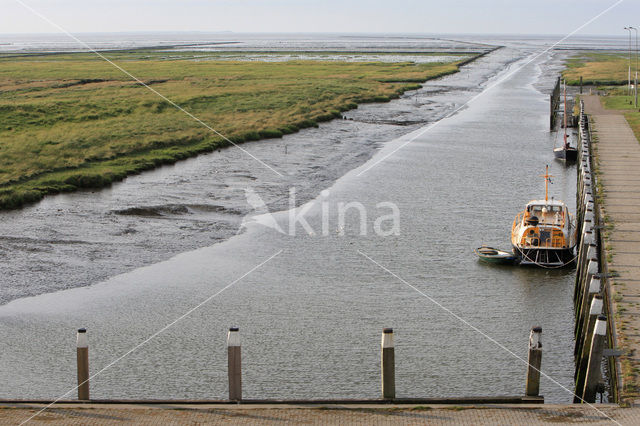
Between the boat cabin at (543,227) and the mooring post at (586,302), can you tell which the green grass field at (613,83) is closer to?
the boat cabin at (543,227)

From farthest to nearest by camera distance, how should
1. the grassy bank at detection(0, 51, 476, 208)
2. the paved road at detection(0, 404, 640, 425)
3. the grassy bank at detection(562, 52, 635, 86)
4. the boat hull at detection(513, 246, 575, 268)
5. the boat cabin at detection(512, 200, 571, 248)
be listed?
the grassy bank at detection(562, 52, 635, 86) → the grassy bank at detection(0, 51, 476, 208) → the boat cabin at detection(512, 200, 571, 248) → the boat hull at detection(513, 246, 575, 268) → the paved road at detection(0, 404, 640, 425)

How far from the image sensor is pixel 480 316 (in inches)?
1006

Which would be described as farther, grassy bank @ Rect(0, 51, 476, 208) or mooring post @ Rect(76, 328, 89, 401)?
grassy bank @ Rect(0, 51, 476, 208)

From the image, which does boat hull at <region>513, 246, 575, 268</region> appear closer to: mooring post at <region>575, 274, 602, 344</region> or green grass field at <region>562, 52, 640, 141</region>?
mooring post at <region>575, 274, 602, 344</region>

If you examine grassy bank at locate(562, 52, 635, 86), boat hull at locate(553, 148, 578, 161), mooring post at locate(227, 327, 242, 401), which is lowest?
mooring post at locate(227, 327, 242, 401)

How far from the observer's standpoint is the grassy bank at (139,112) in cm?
4831

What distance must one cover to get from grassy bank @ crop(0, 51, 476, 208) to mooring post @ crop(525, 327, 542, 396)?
29.6 meters

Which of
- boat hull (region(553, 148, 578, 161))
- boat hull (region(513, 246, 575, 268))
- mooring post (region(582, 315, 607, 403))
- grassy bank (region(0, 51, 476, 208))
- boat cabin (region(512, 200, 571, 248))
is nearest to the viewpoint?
mooring post (region(582, 315, 607, 403))

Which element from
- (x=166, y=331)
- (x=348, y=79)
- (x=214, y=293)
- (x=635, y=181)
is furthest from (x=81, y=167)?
(x=348, y=79)

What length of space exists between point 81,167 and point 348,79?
2794 inches

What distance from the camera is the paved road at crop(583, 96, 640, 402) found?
18422 mm

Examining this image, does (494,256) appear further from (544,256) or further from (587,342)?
(587,342)

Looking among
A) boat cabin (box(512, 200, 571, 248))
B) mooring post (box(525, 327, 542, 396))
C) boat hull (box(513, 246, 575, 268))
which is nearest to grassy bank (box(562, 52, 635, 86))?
boat cabin (box(512, 200, 571, 248))

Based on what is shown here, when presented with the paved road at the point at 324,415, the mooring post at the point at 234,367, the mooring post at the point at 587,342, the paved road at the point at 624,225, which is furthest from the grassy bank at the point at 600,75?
the mooring post at the point at 234,367
